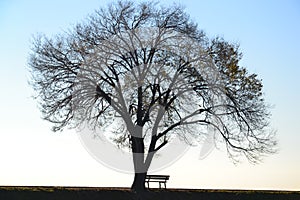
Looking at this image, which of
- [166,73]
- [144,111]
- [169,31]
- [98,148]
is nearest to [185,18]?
[169,31]

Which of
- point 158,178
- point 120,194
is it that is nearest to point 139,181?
point 158,178

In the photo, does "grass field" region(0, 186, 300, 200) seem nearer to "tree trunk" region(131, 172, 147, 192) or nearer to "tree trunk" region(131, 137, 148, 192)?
"tree trunk" region(131, 172, 147, 192)

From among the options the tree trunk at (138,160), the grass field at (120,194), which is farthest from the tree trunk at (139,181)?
the grass field at (120,194)

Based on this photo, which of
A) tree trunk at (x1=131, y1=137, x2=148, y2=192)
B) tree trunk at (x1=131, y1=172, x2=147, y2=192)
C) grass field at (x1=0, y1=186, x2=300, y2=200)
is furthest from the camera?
tree trunk at (x1=131, y1=137, x2=148, y2=192)

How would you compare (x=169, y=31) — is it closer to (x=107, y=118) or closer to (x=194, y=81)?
(x=194, y=81)

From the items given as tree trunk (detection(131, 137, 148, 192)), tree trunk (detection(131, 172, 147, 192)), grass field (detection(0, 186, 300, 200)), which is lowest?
grass field (detection(0, 186, 300, 200))

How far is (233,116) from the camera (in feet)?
105

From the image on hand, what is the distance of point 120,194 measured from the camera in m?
25.2

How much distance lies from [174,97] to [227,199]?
651cm

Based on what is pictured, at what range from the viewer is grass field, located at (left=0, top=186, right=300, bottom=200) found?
22.5 metres

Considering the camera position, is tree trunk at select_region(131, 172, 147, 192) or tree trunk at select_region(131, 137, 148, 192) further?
tree trunk at select_region(131, 137, 148, 192)

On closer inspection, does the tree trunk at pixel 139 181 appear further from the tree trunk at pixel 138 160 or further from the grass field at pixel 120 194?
the grass field at pixel 120 194

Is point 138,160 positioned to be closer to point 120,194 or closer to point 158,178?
point 158,178

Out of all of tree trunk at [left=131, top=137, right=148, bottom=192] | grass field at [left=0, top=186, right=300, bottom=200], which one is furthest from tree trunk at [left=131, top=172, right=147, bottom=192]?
grass field at [left=0, top=186, right=300, bottom=200]
